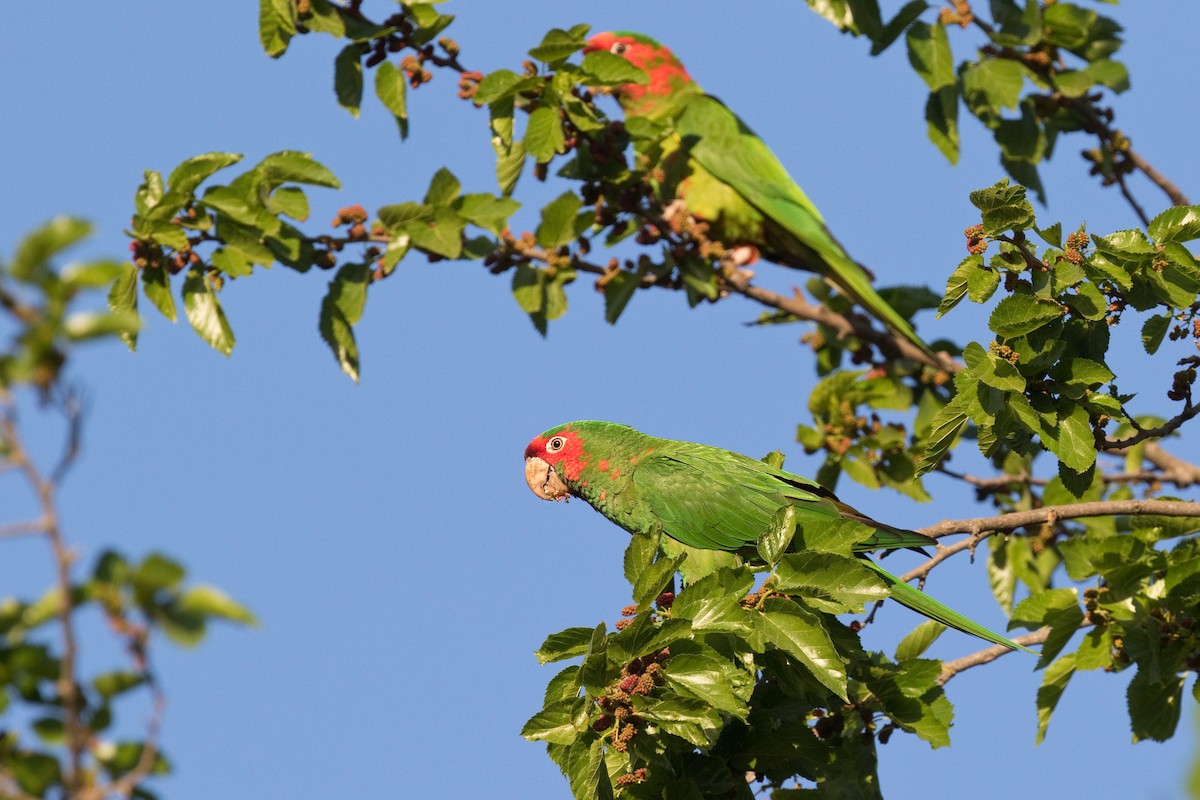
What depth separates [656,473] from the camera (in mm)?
5344

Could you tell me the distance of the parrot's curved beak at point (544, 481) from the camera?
5.79m

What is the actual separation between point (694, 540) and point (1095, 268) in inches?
80.2

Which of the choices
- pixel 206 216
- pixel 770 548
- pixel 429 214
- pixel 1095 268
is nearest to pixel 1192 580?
pixel 1095 268

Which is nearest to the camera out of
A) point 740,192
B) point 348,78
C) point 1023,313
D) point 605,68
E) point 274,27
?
point 1023,313

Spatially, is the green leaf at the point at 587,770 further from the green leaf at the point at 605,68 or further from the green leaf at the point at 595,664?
the green leaf at the point at 605,68

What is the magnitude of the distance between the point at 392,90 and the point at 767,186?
2.49m

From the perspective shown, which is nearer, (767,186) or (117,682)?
(117,682)

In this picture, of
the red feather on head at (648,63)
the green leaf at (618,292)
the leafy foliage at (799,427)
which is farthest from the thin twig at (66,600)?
the red feather on head at (648,63)

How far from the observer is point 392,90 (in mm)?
5723

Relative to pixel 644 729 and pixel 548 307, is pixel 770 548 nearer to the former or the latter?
pixel 644 729

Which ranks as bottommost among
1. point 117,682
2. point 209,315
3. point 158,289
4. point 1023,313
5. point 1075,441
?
point 117,682

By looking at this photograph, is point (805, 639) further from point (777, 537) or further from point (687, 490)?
point (687, 490)

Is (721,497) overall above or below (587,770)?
above

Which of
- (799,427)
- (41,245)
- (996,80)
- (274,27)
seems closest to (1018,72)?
(996,80)
